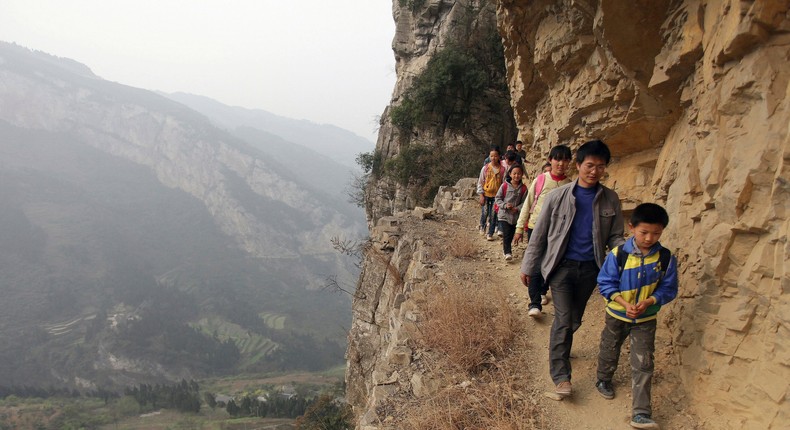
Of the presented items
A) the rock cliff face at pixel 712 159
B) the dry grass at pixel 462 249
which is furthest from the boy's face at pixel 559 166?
the dry grass at pixel 462 249

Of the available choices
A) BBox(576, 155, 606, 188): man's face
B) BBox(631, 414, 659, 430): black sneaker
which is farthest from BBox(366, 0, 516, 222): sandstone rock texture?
BBox(631, 414, 659, 430): black sneaker

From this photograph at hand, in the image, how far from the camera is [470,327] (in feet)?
14.7

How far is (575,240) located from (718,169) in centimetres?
113

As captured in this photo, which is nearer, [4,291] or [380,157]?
[380,157]

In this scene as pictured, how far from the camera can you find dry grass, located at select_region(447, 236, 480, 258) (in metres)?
7.48

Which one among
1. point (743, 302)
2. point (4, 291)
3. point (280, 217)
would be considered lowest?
point (4, 291)

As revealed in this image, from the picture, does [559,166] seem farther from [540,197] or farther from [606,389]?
[606,389]

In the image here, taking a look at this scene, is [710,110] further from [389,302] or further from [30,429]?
[30,429]

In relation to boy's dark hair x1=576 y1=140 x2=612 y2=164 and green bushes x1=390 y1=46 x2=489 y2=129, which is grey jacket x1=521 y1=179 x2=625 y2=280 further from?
green bushes x1=390 y1=46 x2=489 y2=129

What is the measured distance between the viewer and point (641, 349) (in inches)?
115

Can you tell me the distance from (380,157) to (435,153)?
236 inches

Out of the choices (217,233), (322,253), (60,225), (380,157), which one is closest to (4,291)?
(60,225)

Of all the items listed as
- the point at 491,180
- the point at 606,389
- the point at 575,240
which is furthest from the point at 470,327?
the point at 491,180

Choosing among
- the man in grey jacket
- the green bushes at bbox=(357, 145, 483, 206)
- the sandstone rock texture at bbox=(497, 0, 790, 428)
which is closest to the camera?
the sandstone rock texture at bbox=(497, 0, 790, 428)
